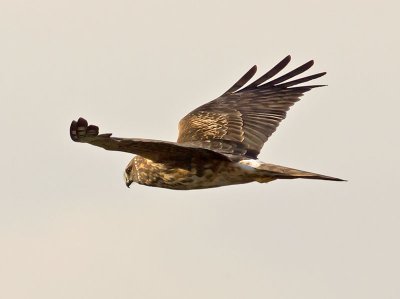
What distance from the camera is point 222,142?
57.0 ft

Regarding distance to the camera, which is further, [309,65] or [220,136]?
[309,65]

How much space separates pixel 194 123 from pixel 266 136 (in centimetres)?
107

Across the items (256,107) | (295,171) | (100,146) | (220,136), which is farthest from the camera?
(256,107)

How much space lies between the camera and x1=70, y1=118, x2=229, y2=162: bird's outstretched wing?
13555 millimetres

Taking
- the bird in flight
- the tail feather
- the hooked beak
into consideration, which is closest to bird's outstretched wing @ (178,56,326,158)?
the bird in flight

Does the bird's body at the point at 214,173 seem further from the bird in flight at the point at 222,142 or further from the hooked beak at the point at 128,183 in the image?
the hooked beak at the point at 128,183

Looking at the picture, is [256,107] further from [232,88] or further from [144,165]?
[144,165]

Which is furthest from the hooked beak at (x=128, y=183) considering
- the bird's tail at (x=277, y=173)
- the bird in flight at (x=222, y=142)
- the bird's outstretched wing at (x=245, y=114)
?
the bird's tail at (x=277, y=173)

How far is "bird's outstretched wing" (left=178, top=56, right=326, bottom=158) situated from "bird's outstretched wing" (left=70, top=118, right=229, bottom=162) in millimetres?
1299

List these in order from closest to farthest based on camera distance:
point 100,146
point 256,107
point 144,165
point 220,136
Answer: point 100,146
point 144,165
point 220,136
point 256,107

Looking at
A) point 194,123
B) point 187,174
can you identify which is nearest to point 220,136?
point 194,123

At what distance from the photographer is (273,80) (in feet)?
63.4

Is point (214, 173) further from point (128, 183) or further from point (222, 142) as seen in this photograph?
point (128, 183)

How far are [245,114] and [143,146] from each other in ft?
13.0
